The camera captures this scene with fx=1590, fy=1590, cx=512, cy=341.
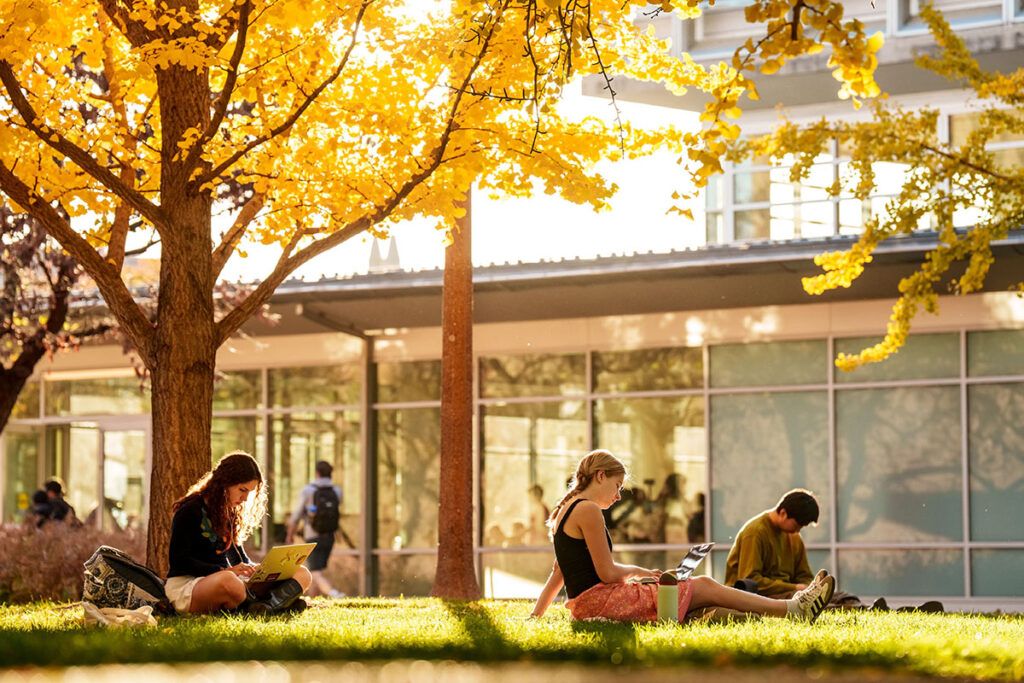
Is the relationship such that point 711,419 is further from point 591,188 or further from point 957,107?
point 591,188

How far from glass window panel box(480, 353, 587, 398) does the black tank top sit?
35.8 ft

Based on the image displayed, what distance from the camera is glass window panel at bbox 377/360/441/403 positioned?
21375mm

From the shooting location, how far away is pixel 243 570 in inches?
395

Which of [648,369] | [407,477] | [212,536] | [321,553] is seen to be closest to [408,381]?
[407,477]

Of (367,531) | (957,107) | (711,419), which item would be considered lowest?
(367,531)

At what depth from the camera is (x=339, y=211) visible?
11680mm

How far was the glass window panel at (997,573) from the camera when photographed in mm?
17859

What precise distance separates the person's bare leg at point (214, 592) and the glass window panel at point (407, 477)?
11.5 m

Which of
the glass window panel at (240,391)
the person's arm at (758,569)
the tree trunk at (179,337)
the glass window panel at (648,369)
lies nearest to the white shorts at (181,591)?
the tree trunk at (179,337)

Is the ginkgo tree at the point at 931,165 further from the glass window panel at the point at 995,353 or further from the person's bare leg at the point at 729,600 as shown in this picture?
the glass window panel at the point at 995,353

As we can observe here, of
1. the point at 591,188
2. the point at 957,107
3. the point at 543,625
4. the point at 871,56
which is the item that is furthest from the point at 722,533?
the point at 871,56

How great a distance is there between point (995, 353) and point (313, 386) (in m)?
9.26

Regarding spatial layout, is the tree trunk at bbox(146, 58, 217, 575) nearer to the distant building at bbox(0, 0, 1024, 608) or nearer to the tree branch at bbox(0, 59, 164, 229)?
the tree branch at bbox(0, 59, 164, 229)

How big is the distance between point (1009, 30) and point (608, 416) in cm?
683
